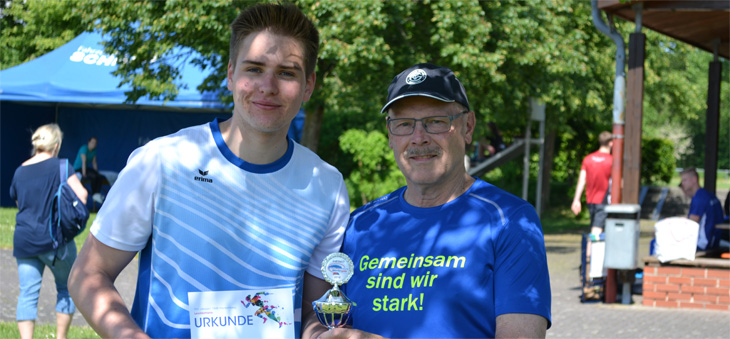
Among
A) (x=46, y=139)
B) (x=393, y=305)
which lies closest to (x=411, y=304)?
(x=393, y=305)

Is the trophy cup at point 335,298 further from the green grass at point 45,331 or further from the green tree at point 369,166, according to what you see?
the green tree at point 369,166

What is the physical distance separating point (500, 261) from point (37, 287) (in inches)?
209

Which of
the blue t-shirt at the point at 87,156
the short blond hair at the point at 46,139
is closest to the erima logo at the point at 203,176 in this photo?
the short blond hair at the point at 46,139

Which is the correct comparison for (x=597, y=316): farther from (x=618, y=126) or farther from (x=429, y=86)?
(x=429, y=86)

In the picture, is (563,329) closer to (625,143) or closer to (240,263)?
(625,143)

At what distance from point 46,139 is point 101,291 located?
5.09m

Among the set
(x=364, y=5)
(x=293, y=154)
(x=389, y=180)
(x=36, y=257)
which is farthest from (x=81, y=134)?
(x=293, y=154)

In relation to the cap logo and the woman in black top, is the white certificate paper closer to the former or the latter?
the cap logo

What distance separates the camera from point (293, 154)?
110 inches

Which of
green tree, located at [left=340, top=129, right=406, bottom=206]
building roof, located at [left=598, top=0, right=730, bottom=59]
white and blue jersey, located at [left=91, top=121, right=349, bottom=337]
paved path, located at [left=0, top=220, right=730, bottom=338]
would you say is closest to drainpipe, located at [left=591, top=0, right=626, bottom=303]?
building roof, located at [left=598, top=0, right=730, bottom=59]

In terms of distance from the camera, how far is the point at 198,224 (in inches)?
102

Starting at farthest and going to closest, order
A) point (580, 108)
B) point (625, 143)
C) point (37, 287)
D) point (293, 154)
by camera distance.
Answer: point (580, 108)
point (625, 143)
point (37, 287)
point (293, 154)

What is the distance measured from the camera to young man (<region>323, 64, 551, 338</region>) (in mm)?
2543

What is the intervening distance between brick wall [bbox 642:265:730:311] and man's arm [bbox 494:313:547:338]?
25.9ft
